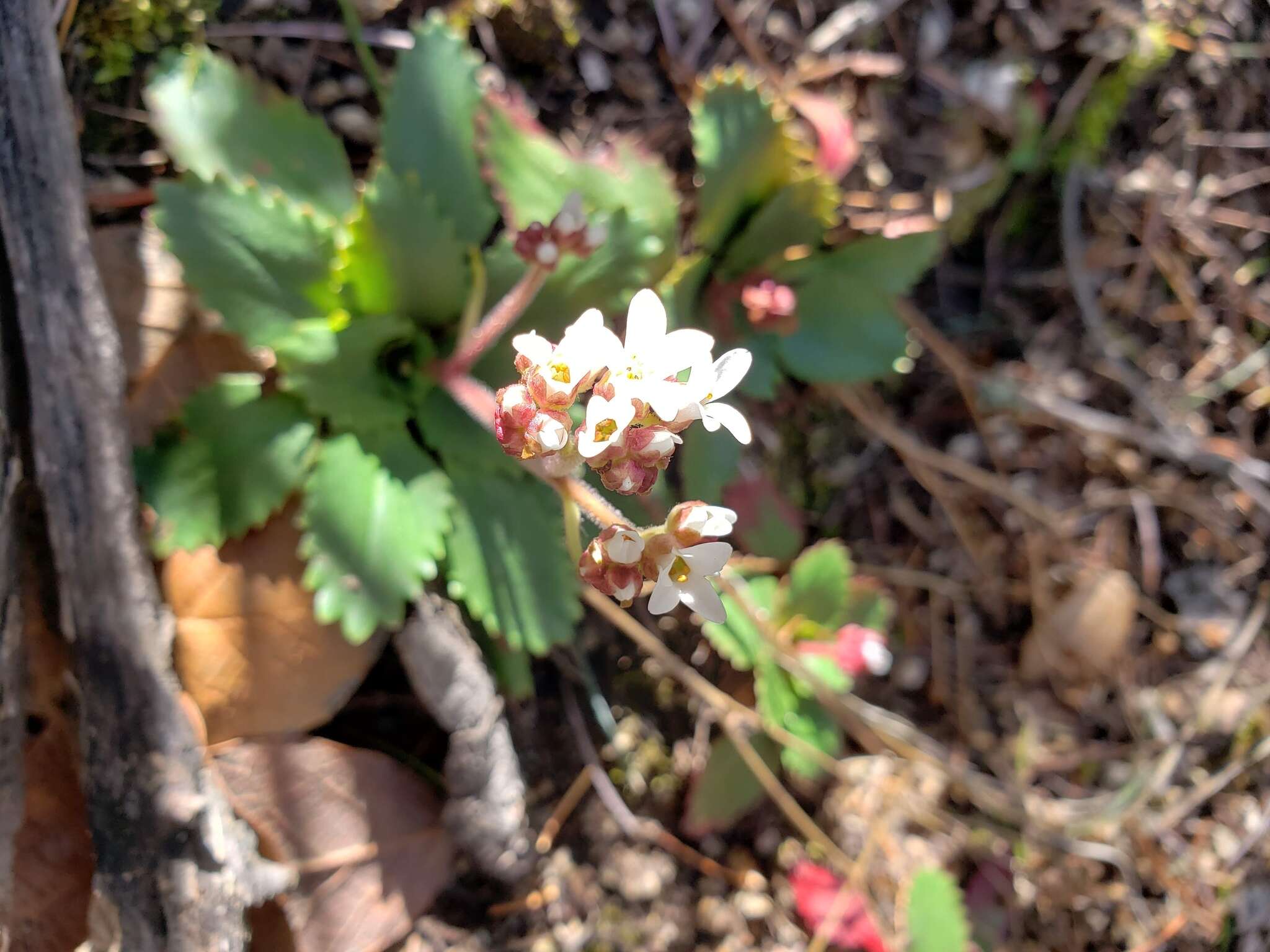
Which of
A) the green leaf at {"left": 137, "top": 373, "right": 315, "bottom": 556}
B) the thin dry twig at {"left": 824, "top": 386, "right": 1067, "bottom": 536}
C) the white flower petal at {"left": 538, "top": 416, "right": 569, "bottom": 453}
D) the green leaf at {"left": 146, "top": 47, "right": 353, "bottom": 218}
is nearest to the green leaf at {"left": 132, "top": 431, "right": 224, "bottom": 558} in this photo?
the green leaf at {"left": 137, "top": 373, "right": 315, "bottom": 556}

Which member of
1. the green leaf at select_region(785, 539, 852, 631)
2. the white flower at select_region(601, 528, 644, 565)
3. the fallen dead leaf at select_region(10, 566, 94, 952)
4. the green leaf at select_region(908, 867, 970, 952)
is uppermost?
the white flower at select_region(601, 528, 644, 565)

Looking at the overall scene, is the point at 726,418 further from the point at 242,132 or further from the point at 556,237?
the point at 242,132

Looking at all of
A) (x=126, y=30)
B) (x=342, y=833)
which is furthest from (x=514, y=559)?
(x=126, y=30)

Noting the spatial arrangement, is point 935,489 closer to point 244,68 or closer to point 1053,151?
point 1053,151

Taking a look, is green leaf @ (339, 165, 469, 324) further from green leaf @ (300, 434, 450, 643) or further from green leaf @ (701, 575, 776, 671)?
green leaf @ (701, 575, 776, 671)

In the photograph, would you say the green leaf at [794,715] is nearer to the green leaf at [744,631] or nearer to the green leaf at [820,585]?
the green leaf at [744,631]

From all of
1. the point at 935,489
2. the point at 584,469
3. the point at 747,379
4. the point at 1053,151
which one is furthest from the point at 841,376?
the point at 1053,151
